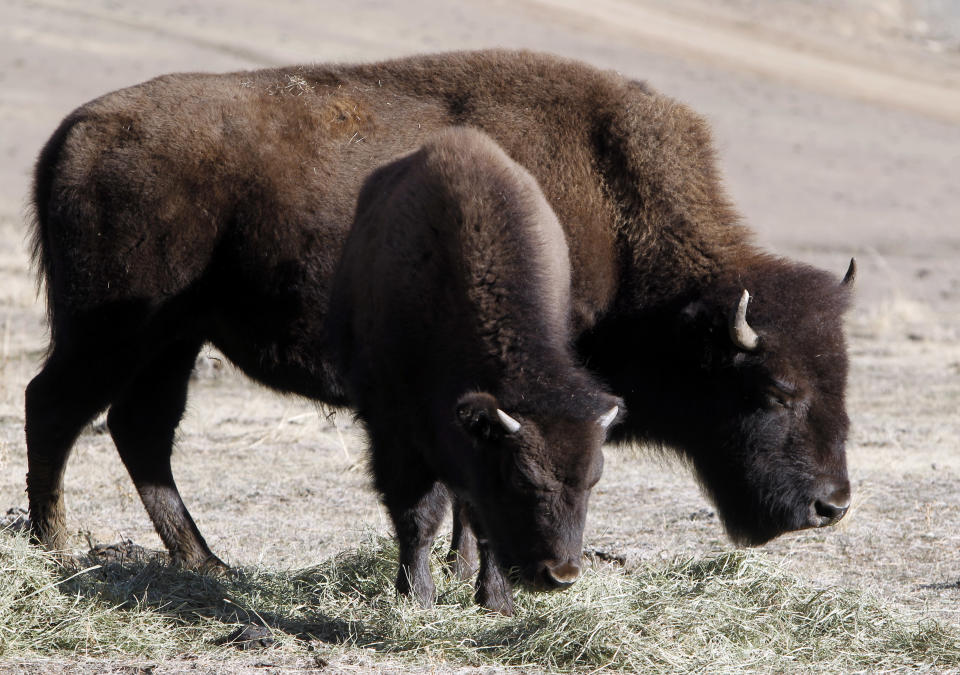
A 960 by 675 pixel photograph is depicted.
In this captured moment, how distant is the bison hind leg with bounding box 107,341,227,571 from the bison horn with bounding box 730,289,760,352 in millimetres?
2680

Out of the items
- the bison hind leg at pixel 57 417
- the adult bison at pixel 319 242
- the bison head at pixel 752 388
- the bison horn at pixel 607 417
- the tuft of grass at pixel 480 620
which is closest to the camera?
the bison horn at pixel 607 417

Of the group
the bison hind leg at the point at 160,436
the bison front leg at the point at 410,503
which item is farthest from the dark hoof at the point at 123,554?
the bison front leg at the point at 410,503

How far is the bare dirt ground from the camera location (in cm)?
667

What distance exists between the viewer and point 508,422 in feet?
14.2

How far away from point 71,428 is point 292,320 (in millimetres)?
1232

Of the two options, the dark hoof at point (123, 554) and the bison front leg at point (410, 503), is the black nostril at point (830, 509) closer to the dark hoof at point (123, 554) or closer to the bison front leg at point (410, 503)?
the bison front leg at point (410, 503)

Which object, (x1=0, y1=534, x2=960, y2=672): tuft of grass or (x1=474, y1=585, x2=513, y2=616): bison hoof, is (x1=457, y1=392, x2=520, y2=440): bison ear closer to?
(x1=0, y1=534, x2=960, y2=672): tuft of grass

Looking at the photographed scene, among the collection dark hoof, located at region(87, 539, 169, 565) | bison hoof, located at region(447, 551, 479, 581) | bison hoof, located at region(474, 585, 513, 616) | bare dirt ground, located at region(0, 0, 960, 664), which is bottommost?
bare dirt ground, located at region(0, 0, 960, 664)

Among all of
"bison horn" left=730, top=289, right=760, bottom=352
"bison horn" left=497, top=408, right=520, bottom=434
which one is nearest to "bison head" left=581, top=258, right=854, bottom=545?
"bison horn" left=730, top=289, right=760, bottom=352

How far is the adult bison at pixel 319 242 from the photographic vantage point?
5762 millimetres

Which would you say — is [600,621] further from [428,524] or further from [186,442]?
[186,442]

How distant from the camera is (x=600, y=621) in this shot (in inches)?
185

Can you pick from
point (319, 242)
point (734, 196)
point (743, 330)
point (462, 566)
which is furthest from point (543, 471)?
point (734, 196)

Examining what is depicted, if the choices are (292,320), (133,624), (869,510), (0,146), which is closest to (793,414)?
(869,510)
